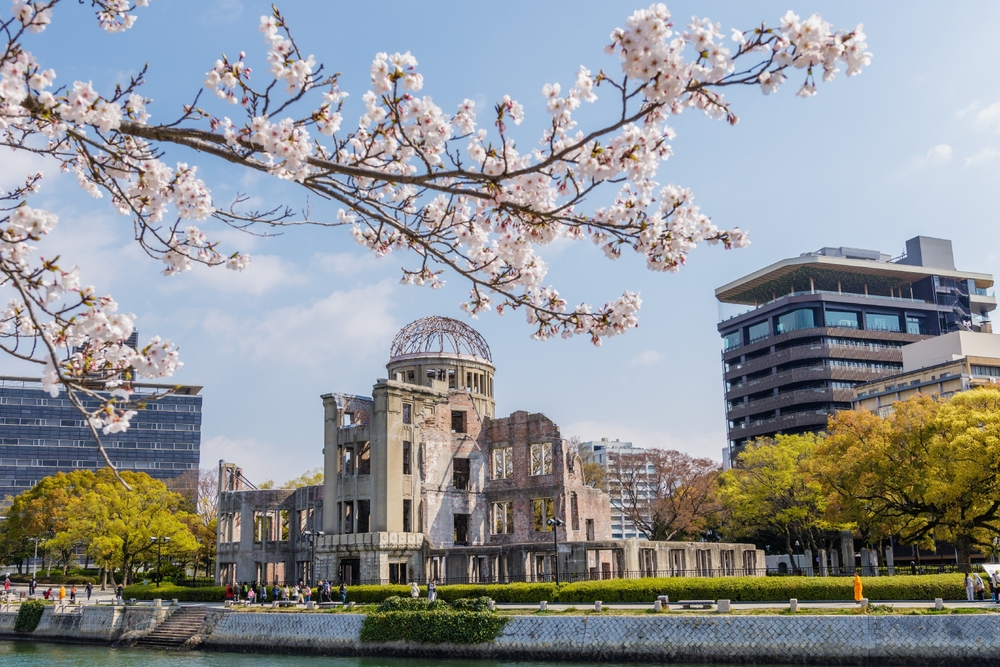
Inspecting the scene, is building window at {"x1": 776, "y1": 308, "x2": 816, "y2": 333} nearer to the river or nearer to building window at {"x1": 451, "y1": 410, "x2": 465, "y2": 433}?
building window at {"x1": 451, "y1": 410, "x2": 465, "y2": 433}

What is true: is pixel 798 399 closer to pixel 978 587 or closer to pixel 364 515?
pixel 364 515

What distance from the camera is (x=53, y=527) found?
3000 inches

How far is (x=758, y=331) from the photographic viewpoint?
335ft

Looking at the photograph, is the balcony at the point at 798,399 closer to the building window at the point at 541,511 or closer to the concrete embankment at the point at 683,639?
the building window at the point at 541,511

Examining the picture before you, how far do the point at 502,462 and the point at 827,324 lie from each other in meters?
51.6

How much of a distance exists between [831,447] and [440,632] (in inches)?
957

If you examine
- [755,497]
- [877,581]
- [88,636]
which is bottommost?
[88,636]

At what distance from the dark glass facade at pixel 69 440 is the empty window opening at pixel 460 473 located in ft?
251

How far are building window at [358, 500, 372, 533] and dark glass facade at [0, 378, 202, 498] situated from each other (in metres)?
76.7

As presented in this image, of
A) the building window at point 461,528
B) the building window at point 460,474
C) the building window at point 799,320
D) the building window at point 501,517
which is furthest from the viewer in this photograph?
the building window at point 799,320

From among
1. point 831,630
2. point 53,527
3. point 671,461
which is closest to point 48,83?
point 831,630

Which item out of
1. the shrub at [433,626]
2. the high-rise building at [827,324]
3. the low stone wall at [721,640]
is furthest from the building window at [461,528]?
the high-rise building at [827,324]

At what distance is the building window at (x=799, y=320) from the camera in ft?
320

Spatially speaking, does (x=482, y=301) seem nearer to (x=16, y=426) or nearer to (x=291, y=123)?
(x=291, y=123)
